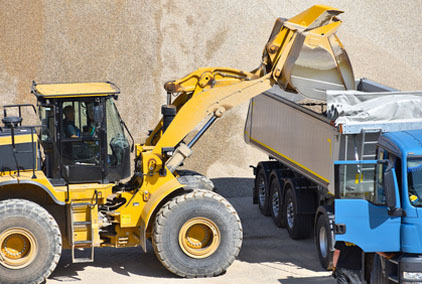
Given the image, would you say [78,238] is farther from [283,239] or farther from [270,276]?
[283,239]

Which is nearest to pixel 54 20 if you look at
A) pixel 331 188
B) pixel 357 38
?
pixel 357 38

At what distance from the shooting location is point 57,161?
11.9m

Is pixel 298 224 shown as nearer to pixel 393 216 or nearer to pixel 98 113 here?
pixel 98 113

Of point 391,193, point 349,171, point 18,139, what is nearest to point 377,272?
point 391,193

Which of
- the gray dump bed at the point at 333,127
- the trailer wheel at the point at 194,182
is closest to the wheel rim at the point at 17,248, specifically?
the trailer wheel at the point at 194,182

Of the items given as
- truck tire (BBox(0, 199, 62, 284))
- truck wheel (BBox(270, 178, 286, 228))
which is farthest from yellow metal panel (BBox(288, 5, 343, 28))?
truck tire (BBox(0, 199, 62, 284))

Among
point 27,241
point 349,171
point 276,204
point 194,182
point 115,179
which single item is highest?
point 349,171

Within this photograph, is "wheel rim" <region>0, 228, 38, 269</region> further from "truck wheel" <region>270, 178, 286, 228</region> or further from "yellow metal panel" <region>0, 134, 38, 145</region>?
"truck wheel" <region>270, 178, 286, 228</region>

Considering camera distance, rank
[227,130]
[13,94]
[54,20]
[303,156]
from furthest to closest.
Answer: [54,20] → [13,94] → [227,130] → [303,156]

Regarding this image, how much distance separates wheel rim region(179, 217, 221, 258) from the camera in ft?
39.7

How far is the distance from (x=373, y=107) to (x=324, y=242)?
2.51 m

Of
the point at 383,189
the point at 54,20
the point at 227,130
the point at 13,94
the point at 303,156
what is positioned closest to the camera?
the point at 383,189

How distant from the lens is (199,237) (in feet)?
40.3

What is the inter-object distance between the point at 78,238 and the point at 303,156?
4840 mm
